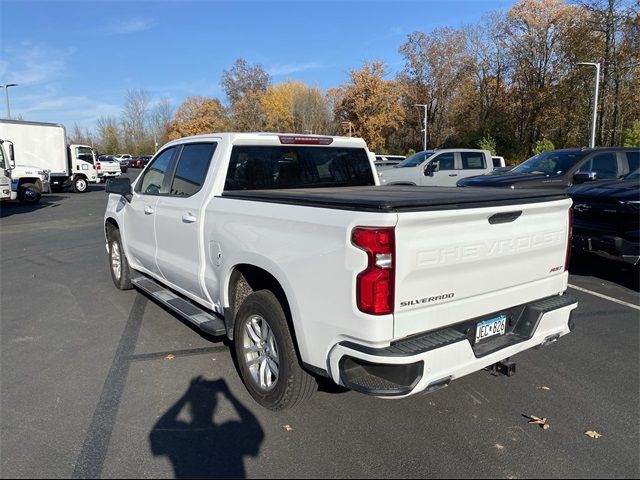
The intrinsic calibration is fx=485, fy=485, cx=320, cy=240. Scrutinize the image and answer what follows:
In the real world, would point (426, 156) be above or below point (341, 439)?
above

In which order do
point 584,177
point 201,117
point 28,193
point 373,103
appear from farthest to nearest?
point 201,117
point 373,103
point 28,193
point 584,177

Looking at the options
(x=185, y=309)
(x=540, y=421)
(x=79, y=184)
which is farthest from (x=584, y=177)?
(x=79, y=184)

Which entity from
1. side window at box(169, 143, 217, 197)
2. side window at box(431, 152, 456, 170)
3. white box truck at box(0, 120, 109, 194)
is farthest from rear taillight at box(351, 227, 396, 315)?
white box truck at box(0, 120, 109, 194)

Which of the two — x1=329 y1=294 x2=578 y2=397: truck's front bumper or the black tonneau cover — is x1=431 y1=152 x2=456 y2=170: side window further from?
x1=329 y1=294 x2=578 y2=397: truck's front bumper

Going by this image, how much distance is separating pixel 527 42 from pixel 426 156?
32.4 meters

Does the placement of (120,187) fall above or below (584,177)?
above

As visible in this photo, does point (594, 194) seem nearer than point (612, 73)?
Yes

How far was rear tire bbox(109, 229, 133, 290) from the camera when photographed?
6094 mm

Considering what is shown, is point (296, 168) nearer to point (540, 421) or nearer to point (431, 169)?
point (540, 421)

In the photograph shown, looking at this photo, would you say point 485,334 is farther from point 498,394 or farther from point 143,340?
point 143,340

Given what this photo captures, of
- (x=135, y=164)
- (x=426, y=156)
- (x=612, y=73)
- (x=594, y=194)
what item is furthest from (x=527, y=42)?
(x=135, y=164)

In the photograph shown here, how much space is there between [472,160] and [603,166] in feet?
23.5

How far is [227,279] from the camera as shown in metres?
3.66

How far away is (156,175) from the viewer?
5.19m
